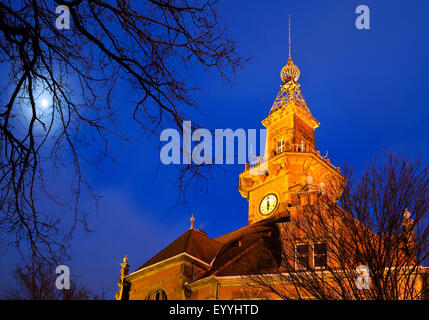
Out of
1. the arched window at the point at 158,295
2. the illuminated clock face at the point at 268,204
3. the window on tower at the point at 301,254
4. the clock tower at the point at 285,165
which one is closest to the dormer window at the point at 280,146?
the clock tower at the point at 285,165

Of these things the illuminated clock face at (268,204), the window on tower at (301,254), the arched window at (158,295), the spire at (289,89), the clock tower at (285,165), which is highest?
the spire at (289,89)

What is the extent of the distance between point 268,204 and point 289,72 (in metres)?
16.2

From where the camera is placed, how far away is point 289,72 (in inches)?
1713

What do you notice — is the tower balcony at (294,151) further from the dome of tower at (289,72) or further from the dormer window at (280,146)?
the dome of tower at (289,72)

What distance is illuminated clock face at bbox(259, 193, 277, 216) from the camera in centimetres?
3357

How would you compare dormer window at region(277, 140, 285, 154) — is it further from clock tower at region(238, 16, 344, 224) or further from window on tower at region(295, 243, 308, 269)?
window on tower at region(295, 243, 308, 269)

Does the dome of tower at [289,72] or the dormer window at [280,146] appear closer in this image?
the dormer window at [280,146]

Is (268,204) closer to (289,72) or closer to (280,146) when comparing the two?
(280,146)

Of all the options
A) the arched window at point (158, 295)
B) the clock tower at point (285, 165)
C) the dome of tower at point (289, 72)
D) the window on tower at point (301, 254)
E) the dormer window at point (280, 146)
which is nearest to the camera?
the window on tower at point (301, 254)

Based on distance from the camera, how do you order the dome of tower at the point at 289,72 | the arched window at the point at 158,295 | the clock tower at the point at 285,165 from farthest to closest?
the dome of tower at the point at 289,72, the clock tower at the point at 285,165, the arched window at the point at 158,295

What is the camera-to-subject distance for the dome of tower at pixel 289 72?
42875mm

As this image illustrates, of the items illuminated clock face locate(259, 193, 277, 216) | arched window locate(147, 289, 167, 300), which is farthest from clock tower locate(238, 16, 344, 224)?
arched window locate(147, 289, 167, 300)

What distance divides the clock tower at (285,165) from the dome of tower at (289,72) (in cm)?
137
